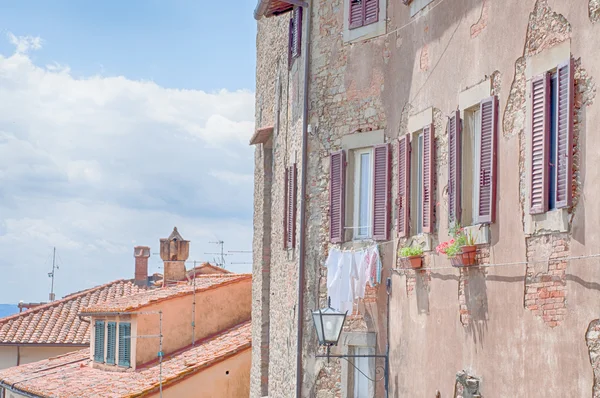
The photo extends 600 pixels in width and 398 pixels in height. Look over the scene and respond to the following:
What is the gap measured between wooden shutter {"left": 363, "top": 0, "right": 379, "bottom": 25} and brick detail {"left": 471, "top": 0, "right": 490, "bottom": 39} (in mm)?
3489

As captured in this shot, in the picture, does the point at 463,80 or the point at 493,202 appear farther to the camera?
the point at 463,80

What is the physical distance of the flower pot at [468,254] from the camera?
11.1 m

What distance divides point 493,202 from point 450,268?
149cm

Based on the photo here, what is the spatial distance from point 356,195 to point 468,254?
3.99 metres

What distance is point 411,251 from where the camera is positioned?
42.7 ft

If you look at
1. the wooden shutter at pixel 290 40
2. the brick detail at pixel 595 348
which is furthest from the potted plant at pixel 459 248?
the wooden shutter at pixel 290 40

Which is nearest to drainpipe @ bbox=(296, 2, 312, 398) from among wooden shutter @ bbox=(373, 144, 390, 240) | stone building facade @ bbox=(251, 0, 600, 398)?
stone building facade @ bbox=(251, 0, 600, 398)

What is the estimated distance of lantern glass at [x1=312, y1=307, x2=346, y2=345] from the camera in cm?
1355

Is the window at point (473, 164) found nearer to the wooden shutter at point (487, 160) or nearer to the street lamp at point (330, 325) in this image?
the wooden shutter at point (487, 160)

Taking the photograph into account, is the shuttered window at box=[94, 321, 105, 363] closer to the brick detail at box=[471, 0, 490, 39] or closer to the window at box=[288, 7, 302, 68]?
the window at box=[288, 7, 302, 68]

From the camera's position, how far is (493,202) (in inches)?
419

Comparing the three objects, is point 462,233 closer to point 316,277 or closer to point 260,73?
point 316,277

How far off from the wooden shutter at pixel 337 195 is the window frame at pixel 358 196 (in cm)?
16

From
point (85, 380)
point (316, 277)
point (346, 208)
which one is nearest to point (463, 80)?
point (346, 208)
